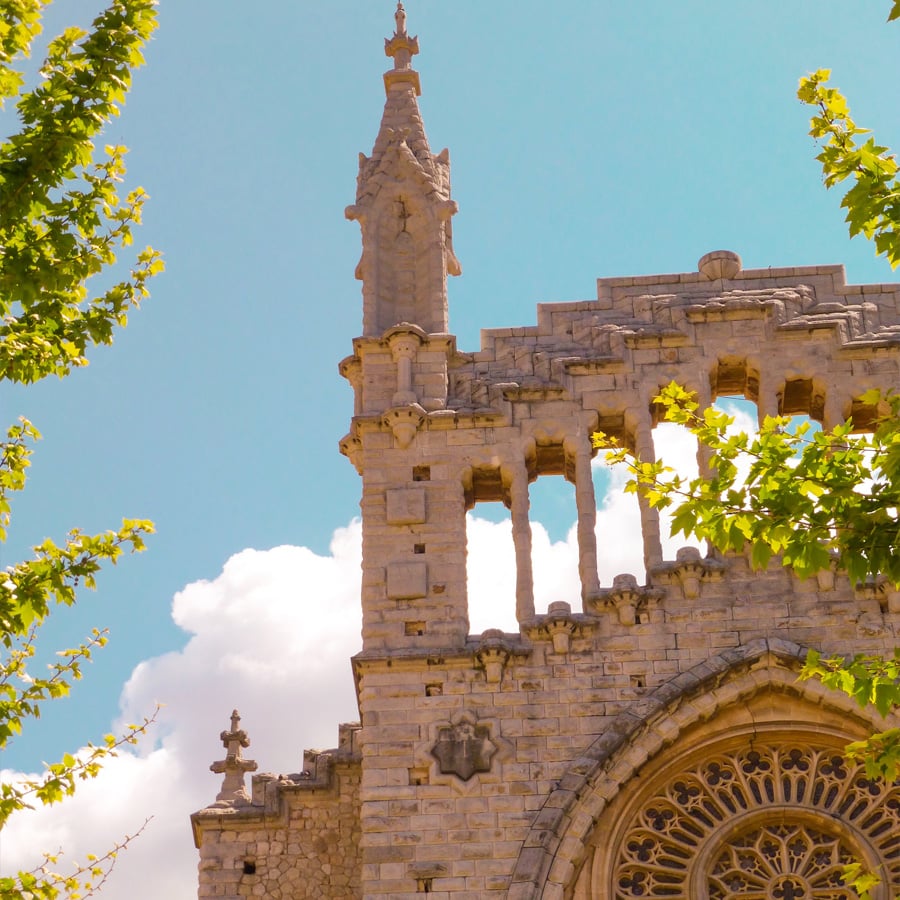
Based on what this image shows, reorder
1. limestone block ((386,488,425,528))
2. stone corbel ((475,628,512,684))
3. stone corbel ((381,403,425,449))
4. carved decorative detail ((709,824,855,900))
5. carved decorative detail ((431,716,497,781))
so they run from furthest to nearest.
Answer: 1. stone corbel ((381,403,425,449))
2. limestone block ((386,488,425,528))
3. stone corbel ((475,628,512,684))
4. carved decorative detail ((431,716,497,781))
5. carved decorative detail ((709,824,855,900))

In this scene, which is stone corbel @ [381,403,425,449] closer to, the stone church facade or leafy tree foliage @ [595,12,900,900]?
the stone church facade

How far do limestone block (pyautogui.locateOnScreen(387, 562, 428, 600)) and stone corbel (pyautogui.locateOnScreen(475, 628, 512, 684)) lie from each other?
112cm

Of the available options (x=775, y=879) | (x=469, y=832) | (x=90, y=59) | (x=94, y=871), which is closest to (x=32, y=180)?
(x=90, y=59)

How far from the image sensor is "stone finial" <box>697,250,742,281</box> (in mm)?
27172

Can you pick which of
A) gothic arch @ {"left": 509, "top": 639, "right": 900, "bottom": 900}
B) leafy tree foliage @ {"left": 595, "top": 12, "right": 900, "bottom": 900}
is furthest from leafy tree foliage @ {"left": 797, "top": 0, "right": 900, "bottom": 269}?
gothic arch @ {"left": 509, "top": 639, "right": 900, "bottom": 900}

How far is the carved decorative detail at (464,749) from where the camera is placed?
2344 cm

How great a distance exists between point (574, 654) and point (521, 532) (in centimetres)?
189

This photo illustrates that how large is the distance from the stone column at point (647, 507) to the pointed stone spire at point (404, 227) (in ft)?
9.64

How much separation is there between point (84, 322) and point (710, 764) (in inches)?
435

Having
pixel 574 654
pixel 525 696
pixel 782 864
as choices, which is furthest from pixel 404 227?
pixel 782 864

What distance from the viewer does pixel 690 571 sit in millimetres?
24516

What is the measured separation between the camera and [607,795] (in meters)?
23.2

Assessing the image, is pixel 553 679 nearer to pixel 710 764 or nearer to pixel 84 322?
pixel 710 764

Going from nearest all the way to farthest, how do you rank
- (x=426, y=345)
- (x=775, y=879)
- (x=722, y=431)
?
(x=722, y=431), (x=775, y=879), (x=426, y=345)
